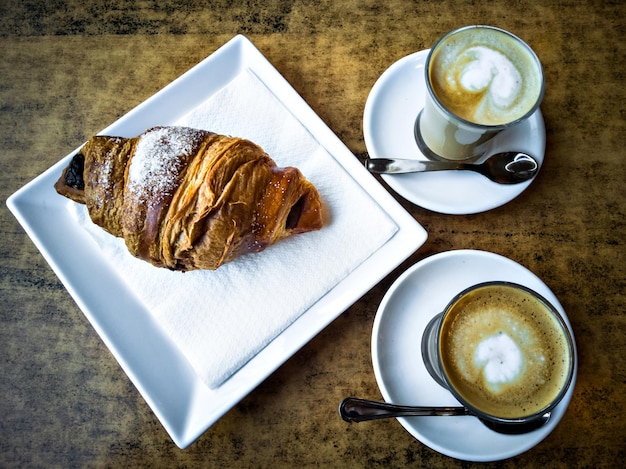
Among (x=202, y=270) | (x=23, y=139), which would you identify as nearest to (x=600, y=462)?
(x=202, y=270)

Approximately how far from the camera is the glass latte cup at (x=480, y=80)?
1.07m

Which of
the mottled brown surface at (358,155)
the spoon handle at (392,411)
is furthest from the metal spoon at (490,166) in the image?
the spoon handle at (392,411)

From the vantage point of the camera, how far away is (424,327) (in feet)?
3.69

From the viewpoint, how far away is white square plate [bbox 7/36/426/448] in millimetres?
1074

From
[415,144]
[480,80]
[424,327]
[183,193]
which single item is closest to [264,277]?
[183,193]

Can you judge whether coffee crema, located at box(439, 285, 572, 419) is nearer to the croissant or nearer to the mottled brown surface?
the mottled brown surface

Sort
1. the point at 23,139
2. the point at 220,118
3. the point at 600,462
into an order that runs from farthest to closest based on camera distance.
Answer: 1. the point at 23,139
2. the point at 220,118
3. the point at 600,462

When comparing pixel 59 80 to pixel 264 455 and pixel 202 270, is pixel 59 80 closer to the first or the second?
pixel 202 270

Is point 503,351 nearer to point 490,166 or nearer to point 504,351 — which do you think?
point 504,351

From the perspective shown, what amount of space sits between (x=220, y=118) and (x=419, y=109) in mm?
488

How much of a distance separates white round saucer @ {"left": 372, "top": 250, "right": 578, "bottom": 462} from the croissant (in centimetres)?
29

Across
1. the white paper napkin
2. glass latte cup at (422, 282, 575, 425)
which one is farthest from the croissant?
glass latte cup at (422, 282, 575, 425)

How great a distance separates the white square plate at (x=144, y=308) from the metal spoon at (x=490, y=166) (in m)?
0.05

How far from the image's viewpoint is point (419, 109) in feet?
4.17
